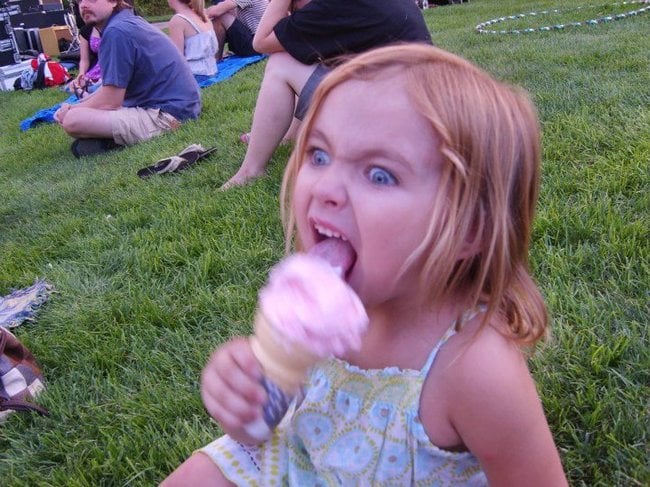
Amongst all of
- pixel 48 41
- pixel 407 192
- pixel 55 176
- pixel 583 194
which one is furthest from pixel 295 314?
pixel 48 41

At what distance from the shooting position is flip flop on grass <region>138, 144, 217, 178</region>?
13.9 feet

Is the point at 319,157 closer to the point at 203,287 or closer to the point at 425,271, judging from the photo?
the point at 425,271

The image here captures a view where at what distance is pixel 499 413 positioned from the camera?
1.11 meters

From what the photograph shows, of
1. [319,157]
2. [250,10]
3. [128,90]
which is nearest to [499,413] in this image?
[319,157]

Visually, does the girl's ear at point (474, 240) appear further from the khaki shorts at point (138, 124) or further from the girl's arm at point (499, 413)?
the khaki shorts at point (138, 124)

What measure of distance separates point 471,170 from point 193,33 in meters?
7.23

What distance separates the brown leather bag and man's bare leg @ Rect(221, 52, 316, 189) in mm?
1782

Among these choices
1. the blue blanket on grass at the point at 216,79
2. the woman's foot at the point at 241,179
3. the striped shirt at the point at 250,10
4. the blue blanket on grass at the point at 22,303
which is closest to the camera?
the blue blanket on grass at the point at 22,303

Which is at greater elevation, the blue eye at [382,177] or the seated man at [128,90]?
the blue eye at [382,177]

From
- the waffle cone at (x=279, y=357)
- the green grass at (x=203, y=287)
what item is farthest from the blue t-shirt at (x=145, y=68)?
the waffle cone at (x=279, y=357)

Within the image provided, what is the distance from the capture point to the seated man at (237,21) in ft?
27.9

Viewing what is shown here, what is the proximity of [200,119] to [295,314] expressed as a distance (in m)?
5.13

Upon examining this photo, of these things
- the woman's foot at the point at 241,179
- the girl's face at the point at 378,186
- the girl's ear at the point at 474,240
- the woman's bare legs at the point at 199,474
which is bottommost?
the woman's foot at the point at 241,179

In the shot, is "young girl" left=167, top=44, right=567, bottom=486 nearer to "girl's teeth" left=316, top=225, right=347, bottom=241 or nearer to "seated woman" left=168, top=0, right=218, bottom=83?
"girl's teeth" left=316, top=225, right=347, bottom=241
